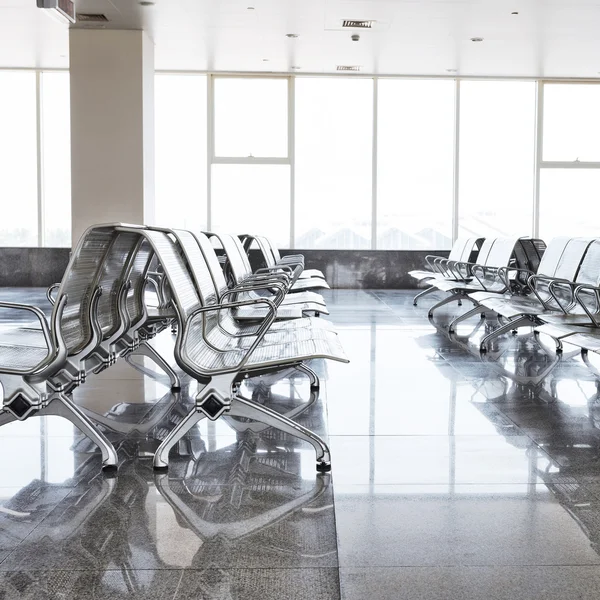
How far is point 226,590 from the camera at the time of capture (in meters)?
1.70

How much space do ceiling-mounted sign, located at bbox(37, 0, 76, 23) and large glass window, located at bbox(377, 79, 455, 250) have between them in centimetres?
617

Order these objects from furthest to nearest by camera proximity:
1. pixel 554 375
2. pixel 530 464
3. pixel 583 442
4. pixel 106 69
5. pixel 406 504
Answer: pixel 106 69 → pixel 554 375 → pixel 583 442 → pixel 530 464 → pixel 406 504

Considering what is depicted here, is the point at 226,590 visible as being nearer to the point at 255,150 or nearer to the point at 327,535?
the point at 327,535

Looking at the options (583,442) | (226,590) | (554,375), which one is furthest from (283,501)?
(554,375)

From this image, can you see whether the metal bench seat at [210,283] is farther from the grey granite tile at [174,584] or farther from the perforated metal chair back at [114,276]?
the grey granite tile at [174,584]

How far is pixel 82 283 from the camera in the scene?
268cm

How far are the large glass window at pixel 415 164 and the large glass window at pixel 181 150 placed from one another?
9.20 ft

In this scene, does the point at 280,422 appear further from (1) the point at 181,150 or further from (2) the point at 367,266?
(1) the point at 181,150

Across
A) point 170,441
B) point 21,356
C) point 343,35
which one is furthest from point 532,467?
point 343,35

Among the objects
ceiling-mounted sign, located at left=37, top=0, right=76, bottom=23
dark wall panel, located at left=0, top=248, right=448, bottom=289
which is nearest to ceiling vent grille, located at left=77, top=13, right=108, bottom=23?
ceiling-mounted sign, located at left=37, top=0, right=76, bottom=23

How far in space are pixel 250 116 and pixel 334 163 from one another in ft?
4.93

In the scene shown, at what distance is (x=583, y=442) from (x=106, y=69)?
7.53m

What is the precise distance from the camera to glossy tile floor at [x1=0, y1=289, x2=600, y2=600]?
176cm

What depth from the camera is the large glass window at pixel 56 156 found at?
1173cm
